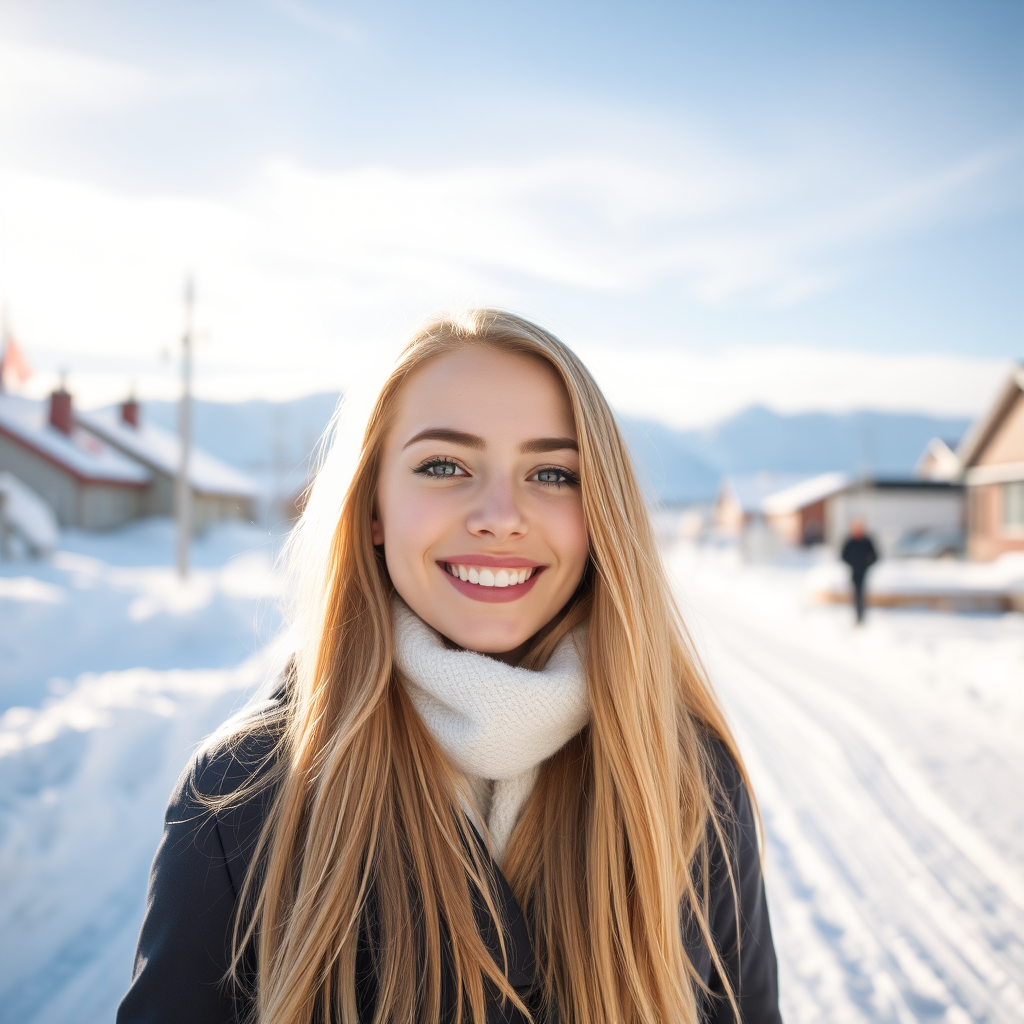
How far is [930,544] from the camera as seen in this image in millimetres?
35594

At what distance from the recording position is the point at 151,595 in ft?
45.7

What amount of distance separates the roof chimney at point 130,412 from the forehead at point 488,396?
43.0 m

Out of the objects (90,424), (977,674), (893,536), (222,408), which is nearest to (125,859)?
(977,674)

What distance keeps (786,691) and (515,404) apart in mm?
8068

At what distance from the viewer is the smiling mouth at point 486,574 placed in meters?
1.71

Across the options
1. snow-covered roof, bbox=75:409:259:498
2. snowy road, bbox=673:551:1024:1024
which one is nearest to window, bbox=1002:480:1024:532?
snowy road, bbox=673:551:1024:1024

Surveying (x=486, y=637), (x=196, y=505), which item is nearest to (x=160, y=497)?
(x=196, y=505)

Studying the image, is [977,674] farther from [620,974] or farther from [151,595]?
[151,595]

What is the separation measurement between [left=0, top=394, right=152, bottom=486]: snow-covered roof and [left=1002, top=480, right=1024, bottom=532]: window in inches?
1323

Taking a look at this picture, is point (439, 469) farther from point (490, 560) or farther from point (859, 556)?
point (859, 556)

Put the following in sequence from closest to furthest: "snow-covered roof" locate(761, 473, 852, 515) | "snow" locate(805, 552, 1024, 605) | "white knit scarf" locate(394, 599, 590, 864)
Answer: "white knit scarf" locate(394, 599, 590, 864), "snow" locate(805, 552, 1024, 605), "snow-covered roof" locate(761, 473, 852, 515)

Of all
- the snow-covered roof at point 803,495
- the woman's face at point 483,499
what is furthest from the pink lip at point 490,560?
the snow-covered roof at point 803,495

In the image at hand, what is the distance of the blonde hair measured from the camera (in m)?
1.47

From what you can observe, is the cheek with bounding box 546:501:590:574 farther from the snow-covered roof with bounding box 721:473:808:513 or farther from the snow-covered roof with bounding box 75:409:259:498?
the snow-covered roof with bounding box 721:473:808:513
